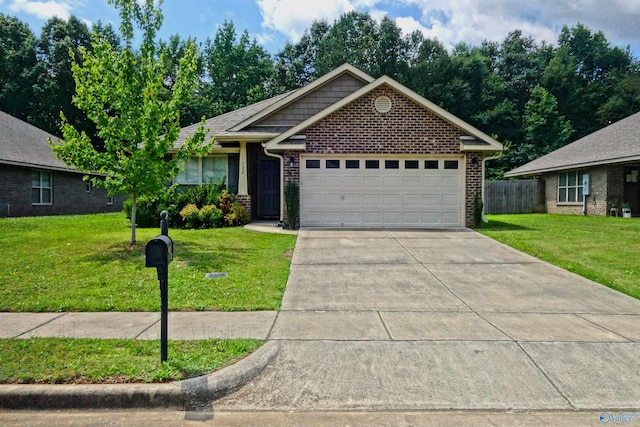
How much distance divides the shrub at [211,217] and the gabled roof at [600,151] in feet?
54.4

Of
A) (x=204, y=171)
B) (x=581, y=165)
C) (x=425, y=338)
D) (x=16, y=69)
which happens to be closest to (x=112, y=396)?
(x=425, y=338)

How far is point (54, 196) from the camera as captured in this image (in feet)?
70.1

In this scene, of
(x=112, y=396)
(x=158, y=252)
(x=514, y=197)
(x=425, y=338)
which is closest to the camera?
(x=112, y=396)

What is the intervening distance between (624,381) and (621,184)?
1930cm

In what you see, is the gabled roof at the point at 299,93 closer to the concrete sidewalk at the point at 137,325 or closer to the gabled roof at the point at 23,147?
the gabled roof at the point at 23,147

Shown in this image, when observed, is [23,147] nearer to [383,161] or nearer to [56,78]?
[383,161]

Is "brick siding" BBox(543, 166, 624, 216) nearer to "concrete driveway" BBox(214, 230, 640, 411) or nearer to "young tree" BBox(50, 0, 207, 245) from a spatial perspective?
"concrete driveway" BBox(214, 230, 640, 411)

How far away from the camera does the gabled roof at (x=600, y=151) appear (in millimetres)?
18109

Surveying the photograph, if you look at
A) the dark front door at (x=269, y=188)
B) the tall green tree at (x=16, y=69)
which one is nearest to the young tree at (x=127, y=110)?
the dark front door at (x=269, y=188)

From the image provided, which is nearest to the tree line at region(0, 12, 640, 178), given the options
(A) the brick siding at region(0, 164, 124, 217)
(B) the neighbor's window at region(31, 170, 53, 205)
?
(A) the brick siding at region(0, 164, 124, 217)

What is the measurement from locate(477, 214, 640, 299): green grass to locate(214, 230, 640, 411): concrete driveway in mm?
516

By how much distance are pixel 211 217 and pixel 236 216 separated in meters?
0.85

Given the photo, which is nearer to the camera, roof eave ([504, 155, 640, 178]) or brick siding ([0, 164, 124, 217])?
roof eave ([504, 155, 640, 178])

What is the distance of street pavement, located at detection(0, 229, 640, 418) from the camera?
141 inches
